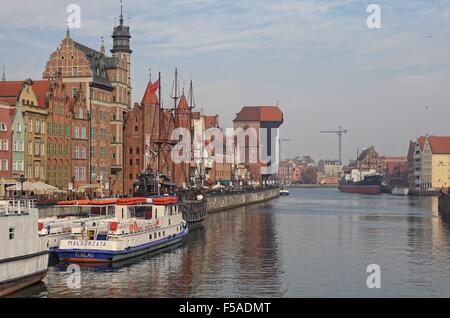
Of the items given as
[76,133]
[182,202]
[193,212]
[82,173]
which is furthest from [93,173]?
[193,212]

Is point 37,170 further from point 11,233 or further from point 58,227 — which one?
point 11,233

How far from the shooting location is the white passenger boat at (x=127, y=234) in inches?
2463

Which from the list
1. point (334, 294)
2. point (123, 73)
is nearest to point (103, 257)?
point (334, 294)

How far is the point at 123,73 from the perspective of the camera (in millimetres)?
134500

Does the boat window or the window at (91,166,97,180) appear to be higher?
the window at (91,166,97,180)

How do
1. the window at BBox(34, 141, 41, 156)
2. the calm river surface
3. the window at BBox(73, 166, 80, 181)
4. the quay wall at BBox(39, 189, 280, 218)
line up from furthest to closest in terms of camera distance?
the window at BBox(73, 166, 80, 181) < the window at BBox(34, 141, 41, 156) < the quay wall at BBox(39, 189, 280, 218) < the calm river surface

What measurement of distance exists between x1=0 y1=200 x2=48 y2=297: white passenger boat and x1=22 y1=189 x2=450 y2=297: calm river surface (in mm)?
1358

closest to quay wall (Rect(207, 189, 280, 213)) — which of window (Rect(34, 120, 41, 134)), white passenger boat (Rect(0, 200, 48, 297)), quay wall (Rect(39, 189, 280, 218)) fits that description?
quay wall (Rect(39, 189, 280, 218))

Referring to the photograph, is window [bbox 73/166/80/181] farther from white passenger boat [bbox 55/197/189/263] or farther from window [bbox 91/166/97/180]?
white passenger boat [bbox 55/197/189/263]

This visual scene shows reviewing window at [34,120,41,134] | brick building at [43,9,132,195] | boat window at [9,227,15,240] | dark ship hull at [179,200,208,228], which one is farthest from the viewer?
brick building at [43,9,132,195]

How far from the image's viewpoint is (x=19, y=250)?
47281 millimetres

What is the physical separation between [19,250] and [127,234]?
771 inches

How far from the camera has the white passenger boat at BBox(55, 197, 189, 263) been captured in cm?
6256
